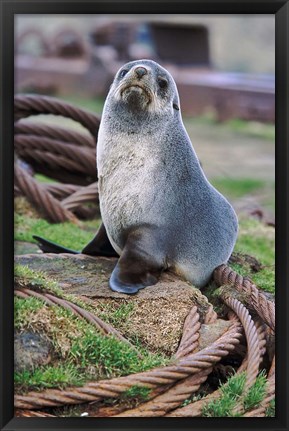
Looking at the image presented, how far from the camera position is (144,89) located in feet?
13.4

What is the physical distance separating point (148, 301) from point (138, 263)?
217 millimetres

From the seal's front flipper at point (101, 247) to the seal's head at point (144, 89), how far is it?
0.80m

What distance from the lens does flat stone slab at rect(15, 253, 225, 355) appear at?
→ 4.00 m

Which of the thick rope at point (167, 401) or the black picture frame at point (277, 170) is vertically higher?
the black picture frame at point (277, 170)

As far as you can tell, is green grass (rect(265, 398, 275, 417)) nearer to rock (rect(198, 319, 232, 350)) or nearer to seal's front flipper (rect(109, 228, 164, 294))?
rock (rect(198, 319, 232, 350))

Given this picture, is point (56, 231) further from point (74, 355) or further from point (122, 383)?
point (122, 383)

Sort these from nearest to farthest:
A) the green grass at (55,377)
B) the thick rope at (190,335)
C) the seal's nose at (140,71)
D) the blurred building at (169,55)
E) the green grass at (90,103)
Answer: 1. the green grass at (55,377)
2. the thick rope at (190,335)
3. the seal's nose at (140,71)
4. the blurred building at (169,55)
5. the green grass at (90,103)

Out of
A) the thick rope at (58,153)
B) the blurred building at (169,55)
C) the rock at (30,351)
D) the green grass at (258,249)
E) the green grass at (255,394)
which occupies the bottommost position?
the green grass at (255,394)

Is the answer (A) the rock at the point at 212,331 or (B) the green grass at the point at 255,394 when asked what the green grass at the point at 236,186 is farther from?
(B) the green grass at the point at 255,394

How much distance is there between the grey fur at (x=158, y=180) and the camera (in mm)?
4199

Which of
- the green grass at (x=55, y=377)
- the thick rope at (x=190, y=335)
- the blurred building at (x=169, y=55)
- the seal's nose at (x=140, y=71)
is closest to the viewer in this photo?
the green grass at (x=55, y=377)

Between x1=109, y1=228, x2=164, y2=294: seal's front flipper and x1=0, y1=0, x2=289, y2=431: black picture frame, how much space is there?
58 cm

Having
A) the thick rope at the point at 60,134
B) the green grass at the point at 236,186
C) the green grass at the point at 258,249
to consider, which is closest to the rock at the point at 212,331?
the green grass at the point at 258,249

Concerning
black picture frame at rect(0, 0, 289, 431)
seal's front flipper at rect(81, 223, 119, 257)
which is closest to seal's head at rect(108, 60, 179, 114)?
black picture frame at rect(0, 0, 289, 431)
